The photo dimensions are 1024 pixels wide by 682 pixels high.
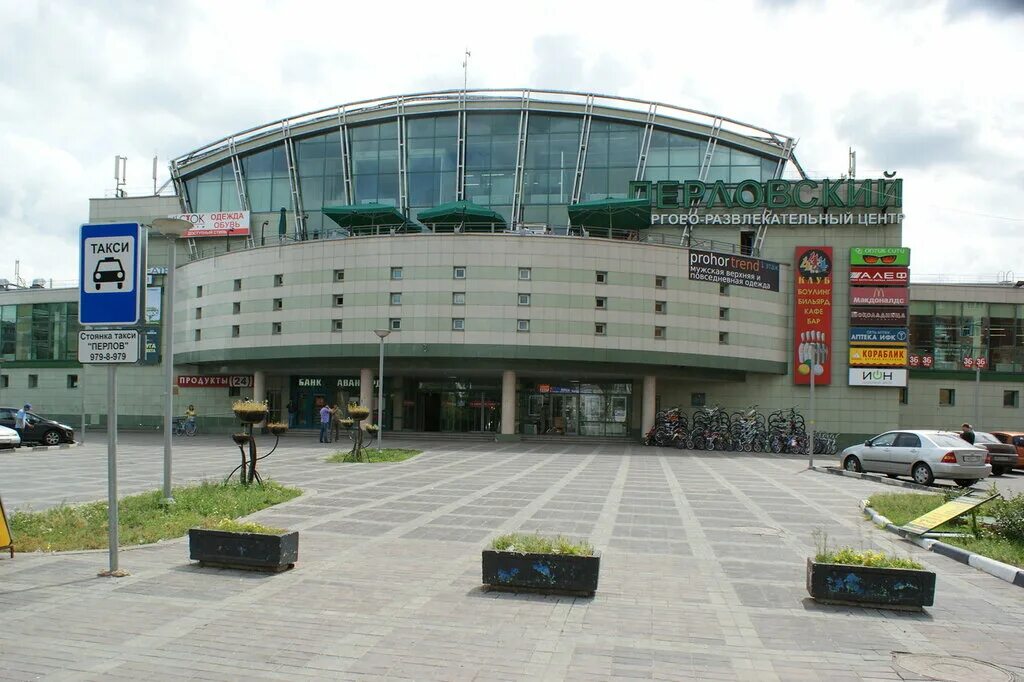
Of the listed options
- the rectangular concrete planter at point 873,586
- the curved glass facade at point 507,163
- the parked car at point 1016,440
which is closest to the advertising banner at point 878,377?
the curved glass facade at point 507,163

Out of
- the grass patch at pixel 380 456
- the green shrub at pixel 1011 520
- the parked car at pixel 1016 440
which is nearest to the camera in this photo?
the green shrub at pixel 1011 520

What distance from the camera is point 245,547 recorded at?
9461 mm

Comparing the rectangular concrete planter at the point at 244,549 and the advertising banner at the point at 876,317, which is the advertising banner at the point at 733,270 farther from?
the rectangular concrete planter at the point at 244,549

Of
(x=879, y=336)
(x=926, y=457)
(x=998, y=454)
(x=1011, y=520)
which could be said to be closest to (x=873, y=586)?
(x=1011, y=520)

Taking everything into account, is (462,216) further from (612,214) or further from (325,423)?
(325,423)

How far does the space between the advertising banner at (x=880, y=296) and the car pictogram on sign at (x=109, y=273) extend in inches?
1730

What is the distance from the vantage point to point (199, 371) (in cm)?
5044

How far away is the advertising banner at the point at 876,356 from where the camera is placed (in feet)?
147

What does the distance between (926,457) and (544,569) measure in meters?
17.9

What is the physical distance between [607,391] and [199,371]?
26958 mm

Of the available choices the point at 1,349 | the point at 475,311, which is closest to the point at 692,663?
the point at 475,311

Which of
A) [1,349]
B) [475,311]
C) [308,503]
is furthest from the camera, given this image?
[1,349]

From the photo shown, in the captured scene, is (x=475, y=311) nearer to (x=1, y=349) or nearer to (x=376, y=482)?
(x=376, y=482)

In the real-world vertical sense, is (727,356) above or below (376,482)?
above
